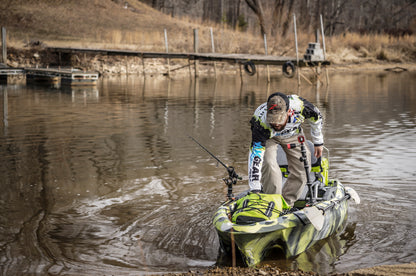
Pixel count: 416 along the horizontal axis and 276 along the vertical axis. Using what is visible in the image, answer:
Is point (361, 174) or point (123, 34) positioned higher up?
point (123, 34)

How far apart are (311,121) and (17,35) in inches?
A: 1583

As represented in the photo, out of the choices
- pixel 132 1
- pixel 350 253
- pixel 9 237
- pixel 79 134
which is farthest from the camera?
pixel 132 1

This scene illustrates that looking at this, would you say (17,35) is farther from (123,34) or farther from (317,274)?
(317,274)

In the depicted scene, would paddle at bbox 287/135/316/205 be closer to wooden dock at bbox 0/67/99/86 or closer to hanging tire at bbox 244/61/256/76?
hanging tire at bbox 244/61/256/76

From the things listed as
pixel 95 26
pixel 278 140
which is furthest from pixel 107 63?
pixel 278 140

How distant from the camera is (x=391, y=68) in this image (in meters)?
44.4

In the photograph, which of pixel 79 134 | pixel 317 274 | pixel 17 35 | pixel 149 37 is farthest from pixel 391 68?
pixel 317 274

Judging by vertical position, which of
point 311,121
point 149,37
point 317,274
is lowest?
point 317,274

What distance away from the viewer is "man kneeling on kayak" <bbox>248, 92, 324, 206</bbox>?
6.85 metres

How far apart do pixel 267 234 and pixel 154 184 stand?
167 inches

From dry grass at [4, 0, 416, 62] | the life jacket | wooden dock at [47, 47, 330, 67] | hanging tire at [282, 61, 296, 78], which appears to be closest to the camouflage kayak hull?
the life jacket

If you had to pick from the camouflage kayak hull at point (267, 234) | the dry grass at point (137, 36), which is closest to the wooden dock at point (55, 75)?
the dry grass at point (137, 36)

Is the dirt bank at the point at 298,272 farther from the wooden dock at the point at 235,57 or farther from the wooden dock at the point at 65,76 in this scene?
the wooden dock at the point at 65,76

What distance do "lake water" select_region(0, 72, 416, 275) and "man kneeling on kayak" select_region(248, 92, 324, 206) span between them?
0.84m
